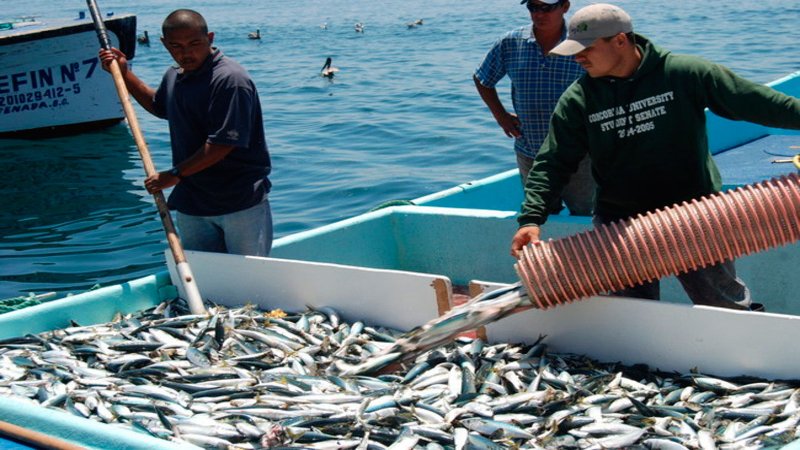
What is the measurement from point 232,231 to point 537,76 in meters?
2.10

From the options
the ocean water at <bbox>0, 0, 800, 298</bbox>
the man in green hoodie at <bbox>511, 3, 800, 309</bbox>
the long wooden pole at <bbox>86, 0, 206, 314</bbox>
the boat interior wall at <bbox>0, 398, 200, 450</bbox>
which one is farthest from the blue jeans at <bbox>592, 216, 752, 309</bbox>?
the ocean water at <bbox>0, 0, 800, 298</bbox>

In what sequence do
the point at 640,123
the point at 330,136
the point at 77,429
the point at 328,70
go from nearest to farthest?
the point at 77,429 < the point at 640,123 < the point at 330,136 < the point at 328,70

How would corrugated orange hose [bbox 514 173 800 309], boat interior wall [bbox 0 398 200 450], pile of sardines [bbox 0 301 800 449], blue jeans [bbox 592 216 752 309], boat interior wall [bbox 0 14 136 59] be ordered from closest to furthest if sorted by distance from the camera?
boat interior wall [bbox 0 398 200 450]
pile of sardines [bbox 0 301 800 449]
corrugated orange hose [bbox 514 173 800 309]
blue jeans [bbox 592 216 752 309]
boat interior wall [bbox 0 14 136 59]

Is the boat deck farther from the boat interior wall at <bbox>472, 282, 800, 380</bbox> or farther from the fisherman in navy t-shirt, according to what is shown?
the fisherman in navy t-shirt

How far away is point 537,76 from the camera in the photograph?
6324 mm

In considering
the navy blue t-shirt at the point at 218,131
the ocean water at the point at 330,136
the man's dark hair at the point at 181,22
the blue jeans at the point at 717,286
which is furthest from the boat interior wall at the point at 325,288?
the ocean water at the point at 330,136

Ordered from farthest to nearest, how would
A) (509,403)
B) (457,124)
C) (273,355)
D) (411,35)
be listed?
1. (411,35)
2. (457,124)
3. (273,355)
4. (509,403)

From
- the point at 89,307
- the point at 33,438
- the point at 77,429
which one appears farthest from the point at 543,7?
the point at 33,438

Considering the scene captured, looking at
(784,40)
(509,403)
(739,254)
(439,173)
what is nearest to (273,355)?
(509,403)

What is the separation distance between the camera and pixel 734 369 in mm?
4645

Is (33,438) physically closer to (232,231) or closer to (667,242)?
(232,231)

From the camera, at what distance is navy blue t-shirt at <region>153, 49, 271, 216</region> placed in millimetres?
5777

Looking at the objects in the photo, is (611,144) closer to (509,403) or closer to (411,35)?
(509,403)

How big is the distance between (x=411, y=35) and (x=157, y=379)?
30107 mm
